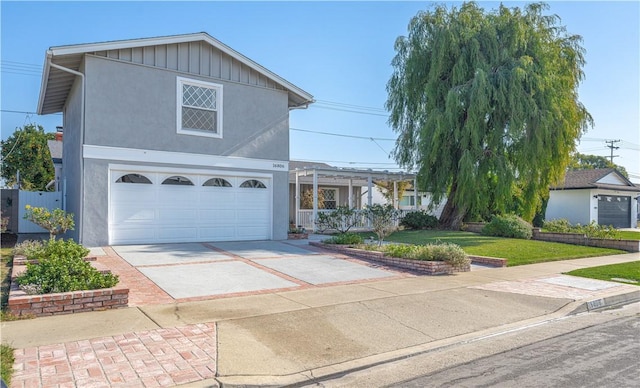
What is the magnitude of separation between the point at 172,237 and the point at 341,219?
704cm

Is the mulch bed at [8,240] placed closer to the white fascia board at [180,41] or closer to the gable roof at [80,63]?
the gable roof at [80,63]

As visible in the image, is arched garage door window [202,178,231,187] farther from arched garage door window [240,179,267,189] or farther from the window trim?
the window trim

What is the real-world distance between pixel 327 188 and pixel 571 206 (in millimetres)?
17541

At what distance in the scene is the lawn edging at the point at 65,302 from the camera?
6082 millimetres

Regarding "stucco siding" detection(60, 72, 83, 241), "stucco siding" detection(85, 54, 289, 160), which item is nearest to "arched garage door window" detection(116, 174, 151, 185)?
"stucco siding" detection(85, 54, 289, 160)

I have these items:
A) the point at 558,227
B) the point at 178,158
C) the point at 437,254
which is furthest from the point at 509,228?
the point at 178,158

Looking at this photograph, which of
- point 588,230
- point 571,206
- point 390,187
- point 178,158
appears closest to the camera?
point 178,158

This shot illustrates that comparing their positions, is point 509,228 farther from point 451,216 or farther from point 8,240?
point 8,240

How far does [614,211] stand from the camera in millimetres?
31500

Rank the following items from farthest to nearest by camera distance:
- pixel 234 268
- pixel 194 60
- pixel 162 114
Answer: pixel 194 60 < pixel 162 114 < pixel 234 268

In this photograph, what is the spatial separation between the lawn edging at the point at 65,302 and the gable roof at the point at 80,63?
27.2ft

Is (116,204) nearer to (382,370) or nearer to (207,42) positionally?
(207,42)

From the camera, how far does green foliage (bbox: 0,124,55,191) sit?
32812mm

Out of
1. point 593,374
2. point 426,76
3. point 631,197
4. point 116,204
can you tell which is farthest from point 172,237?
point 631,197
